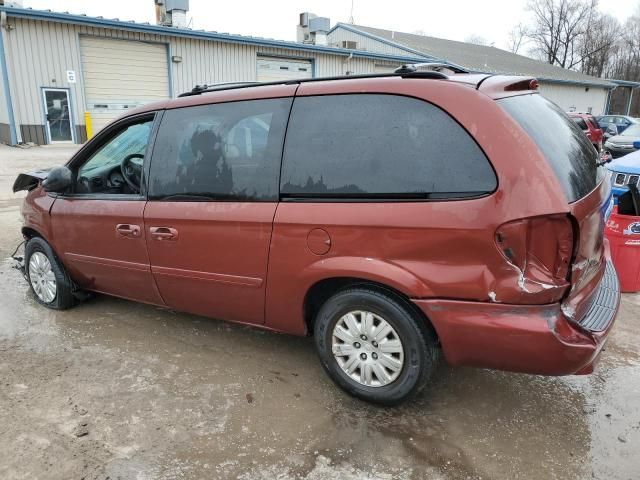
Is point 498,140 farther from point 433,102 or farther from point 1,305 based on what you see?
point 1,305

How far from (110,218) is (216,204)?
3.33 ft

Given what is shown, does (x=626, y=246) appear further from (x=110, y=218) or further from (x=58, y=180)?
(x=58, y=180)

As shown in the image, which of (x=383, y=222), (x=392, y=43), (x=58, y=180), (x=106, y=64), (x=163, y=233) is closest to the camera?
(x=383, y=222)

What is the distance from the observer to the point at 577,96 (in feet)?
127

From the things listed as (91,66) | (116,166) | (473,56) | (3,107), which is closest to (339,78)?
(116,166)

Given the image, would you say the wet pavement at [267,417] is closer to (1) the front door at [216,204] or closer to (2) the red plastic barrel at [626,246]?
(1) the front door at [216,204]

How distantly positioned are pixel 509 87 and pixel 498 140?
528mm

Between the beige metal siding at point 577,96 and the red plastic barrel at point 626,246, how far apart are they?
1315 inches

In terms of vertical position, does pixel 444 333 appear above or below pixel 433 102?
below

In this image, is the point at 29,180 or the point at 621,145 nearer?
the point at 29,180

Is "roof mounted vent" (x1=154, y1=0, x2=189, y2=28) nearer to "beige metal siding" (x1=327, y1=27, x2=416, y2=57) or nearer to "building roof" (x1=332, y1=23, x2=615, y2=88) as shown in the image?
"beige metal siding" (x1=327, y1=27, x2=416, y2=57)

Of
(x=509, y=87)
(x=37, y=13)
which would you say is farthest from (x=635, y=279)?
(x=37, y=13)

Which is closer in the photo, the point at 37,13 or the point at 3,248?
the point at 3,248

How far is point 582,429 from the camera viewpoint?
9.04ft
